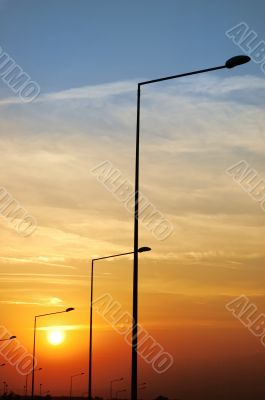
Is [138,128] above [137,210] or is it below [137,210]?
above

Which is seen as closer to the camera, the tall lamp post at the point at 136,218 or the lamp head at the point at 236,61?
the tall lamp post at the point at 136,218

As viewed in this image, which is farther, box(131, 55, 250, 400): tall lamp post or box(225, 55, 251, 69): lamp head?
box(225, 55, 251, 69): lamp head

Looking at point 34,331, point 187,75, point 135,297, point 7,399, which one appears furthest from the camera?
point 7,399

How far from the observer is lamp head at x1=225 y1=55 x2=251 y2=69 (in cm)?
2180

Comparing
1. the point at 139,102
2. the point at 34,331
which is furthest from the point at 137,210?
the point at 34,331

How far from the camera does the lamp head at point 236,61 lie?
21797 mm

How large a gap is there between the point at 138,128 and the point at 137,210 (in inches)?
161

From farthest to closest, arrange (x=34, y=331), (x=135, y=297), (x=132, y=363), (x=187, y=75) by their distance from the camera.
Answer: (x=34, y=331)
(x=187, y=75)
(x=135, y=297)
(x=132, y=363)

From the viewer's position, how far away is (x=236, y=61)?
22141mm

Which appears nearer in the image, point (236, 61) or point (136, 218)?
point (236, 61)

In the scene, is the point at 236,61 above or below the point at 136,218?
above

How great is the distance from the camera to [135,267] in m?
23.2

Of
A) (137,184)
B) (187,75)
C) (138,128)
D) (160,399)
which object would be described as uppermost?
(187,75)

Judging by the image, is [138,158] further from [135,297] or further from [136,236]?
[135,297]
